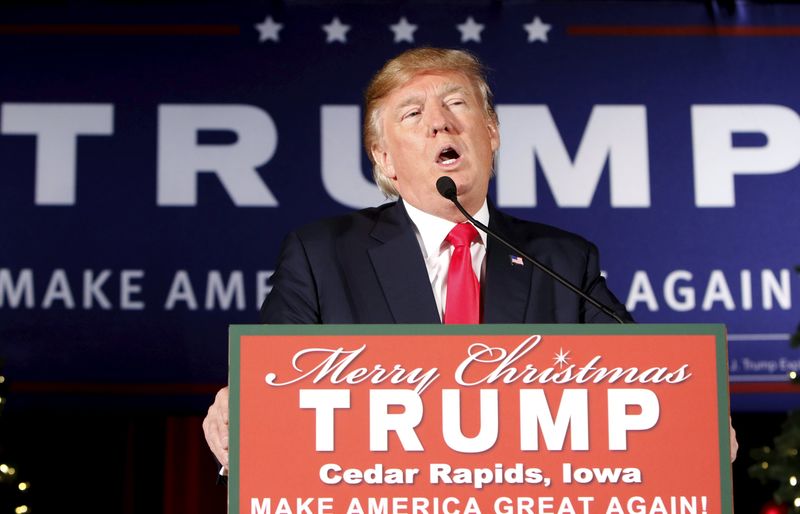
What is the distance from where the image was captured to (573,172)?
394cm

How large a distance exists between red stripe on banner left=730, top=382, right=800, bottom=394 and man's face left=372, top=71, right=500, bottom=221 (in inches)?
78.5

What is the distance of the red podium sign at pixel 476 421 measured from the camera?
4.49 feet

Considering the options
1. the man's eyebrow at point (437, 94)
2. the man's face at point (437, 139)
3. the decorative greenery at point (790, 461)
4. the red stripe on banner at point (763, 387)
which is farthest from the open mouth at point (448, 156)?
the red stripe on banner at point (763, 387)

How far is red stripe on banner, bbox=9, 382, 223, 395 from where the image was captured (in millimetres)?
3729

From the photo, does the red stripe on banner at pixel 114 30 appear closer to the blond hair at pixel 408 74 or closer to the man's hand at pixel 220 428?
the blond hair at pixel 408 74

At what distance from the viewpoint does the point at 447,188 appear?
1.84 meters

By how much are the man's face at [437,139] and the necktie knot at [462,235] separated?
6 cm

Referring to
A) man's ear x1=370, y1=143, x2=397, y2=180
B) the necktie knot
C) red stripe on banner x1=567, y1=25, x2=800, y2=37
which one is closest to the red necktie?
the necktie knot

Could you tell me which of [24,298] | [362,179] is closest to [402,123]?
[362,179]

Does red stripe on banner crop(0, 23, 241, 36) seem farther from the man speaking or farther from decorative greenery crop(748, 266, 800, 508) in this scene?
decorative greenery crop(748, 266, 800, 508)

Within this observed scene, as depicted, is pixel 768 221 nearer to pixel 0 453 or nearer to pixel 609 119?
pixel 609 119

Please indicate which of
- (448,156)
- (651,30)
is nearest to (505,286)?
(448,156)

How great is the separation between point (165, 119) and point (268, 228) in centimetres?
52

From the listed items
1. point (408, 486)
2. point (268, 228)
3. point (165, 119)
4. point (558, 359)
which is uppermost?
point (165, 119)
